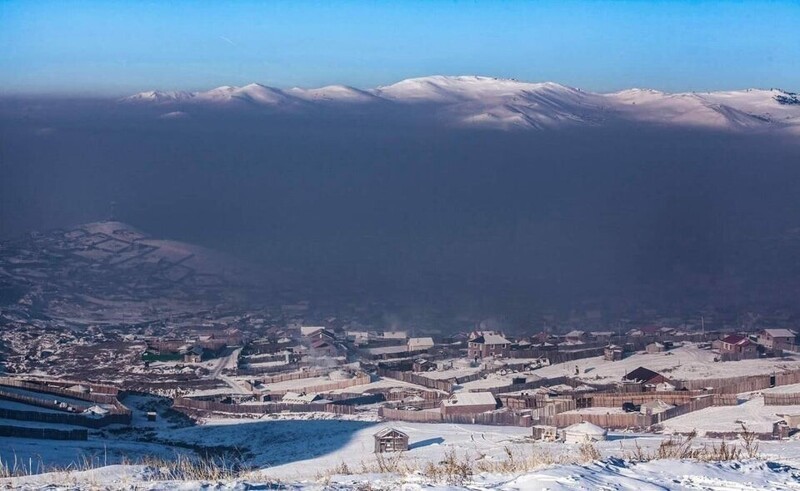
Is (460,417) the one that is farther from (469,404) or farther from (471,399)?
(471,399)

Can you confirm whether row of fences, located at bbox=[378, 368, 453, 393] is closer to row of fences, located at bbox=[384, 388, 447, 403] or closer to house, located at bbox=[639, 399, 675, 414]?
row of fences, located at bbox=[384, 388, 447, 403]

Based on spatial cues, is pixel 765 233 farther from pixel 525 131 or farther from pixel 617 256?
pixel 525 131

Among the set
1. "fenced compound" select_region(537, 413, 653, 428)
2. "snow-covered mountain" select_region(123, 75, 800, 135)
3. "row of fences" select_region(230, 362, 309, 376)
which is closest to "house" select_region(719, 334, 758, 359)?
"fenced compound" select_region(537, 413, 653, 428)

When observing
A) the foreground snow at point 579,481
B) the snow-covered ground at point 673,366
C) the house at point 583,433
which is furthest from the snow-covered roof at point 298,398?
the foreground snow at point 579,481

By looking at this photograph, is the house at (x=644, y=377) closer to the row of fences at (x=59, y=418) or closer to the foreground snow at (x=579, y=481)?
the row of fences at (x=59, y=418)

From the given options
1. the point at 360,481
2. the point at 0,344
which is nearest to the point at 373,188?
the point at 0,344

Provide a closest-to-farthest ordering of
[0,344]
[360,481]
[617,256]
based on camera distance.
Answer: [360,481], [0,344], [617,256]
